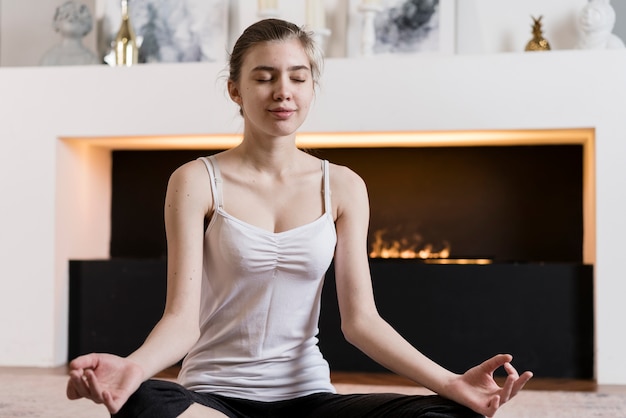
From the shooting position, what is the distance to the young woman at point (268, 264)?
5.34 feet

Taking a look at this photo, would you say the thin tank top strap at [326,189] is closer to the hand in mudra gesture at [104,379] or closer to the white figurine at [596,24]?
the hand in mudra gesture at [104,379]

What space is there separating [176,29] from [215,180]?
8.15 ft

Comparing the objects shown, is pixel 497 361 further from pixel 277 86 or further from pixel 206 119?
pixel 206 119

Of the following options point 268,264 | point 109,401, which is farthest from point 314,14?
point 109,401

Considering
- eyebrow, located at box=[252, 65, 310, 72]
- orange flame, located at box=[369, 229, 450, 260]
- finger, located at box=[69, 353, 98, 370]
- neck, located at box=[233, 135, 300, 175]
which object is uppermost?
eyebrow, located at box=[252, 65, 310, 72]

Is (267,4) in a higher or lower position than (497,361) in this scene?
higher

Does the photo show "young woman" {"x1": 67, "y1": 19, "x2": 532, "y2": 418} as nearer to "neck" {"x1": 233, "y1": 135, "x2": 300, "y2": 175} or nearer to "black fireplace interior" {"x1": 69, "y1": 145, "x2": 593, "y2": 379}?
"neck" {"x1": 233, "y1": 135, "x2": 300, "y2": 175}

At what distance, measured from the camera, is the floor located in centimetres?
343

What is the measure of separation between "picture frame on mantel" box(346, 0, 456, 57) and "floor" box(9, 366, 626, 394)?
52.0 inches

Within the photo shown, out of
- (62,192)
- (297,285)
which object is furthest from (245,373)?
(62,192)

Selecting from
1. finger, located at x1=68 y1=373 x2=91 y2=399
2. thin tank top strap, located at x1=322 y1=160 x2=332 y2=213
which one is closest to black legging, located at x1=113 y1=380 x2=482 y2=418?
finger, located at x1=68 y1=373 x2=91 y2=399

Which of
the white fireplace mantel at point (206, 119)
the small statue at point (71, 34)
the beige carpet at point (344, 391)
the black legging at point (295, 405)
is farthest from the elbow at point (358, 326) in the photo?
the small statue at point (71, 34)

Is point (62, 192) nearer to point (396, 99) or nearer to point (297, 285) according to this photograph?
point (396, 99)

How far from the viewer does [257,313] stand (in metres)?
1.69
